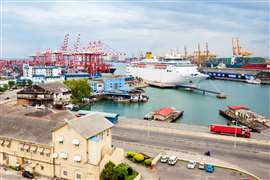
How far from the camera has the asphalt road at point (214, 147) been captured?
43.8ft

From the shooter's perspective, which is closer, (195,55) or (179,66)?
(179,66)

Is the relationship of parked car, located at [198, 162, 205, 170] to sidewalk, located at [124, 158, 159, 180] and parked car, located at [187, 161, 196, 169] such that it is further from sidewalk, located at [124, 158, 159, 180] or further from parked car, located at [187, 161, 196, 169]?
sidewalk, located at [124, 158, 159, 180]

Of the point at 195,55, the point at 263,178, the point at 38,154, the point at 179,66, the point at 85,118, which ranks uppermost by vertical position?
the point at 195,55

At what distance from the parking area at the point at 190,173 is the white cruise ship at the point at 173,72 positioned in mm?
37973

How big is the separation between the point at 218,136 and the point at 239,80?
51392 millimetres

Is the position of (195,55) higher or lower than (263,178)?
higher

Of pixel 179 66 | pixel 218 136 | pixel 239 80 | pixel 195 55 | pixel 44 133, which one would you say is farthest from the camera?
pixel 195 55

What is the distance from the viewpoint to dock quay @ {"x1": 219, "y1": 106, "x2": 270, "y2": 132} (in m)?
21.6

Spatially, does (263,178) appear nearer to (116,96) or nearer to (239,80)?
(116,96)

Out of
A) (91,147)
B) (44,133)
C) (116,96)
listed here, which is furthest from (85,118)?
(116,96)

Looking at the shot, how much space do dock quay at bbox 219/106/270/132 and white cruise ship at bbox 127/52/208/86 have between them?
71.1ft

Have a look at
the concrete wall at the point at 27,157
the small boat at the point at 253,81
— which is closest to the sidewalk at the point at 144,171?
the concrete wall at the point at 27,157

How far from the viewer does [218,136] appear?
17828 millimetres

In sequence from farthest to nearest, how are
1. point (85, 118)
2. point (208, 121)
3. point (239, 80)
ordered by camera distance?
point (239, 80)
point (208, 121)
point (85, 118)
